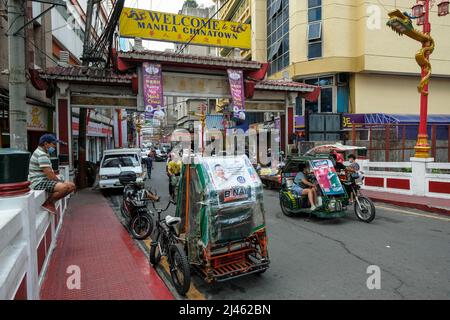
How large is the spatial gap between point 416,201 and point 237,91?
8.56 meters

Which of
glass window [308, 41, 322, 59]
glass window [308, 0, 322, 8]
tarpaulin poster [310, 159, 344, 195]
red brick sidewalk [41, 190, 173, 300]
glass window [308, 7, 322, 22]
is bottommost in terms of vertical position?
red brick sidewalk [41, 190, 173, 300]

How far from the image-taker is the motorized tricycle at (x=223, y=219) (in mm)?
4102

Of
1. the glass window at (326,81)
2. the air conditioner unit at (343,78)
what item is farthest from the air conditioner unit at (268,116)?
the air conditioner unit at (343,78)

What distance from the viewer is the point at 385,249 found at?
5.67 m

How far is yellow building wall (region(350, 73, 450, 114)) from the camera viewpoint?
2141 cm

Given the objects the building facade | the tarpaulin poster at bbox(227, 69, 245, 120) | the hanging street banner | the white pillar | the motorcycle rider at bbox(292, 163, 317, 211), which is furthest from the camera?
the tarpaulin poster at bbox(227, 69, 245, 120)

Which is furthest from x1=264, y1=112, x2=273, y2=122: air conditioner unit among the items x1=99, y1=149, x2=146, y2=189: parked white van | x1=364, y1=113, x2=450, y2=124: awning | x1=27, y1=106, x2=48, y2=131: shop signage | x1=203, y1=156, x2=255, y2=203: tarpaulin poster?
x1=203, y1=156, x2=255, y2=203: tarpaulin poster

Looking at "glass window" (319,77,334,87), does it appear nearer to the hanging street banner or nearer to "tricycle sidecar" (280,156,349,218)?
the hanging street banner

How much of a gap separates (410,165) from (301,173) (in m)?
5.20

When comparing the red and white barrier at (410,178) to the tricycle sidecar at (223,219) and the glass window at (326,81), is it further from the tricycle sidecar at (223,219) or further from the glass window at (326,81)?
the glass window at (326,81)

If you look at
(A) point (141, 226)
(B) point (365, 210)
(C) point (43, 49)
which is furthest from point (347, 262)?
(C) point (43, 49)

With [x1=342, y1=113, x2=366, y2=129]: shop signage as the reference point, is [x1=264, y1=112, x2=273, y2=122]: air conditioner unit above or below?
above

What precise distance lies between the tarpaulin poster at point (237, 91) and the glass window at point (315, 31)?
9157mm

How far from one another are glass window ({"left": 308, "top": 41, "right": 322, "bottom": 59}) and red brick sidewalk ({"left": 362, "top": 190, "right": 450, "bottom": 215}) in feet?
42.1
